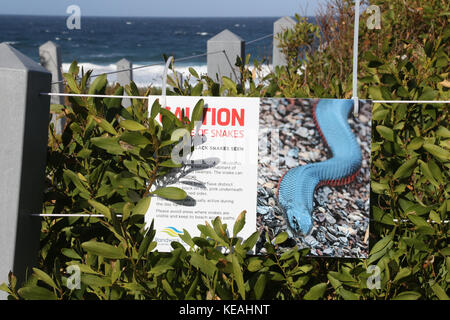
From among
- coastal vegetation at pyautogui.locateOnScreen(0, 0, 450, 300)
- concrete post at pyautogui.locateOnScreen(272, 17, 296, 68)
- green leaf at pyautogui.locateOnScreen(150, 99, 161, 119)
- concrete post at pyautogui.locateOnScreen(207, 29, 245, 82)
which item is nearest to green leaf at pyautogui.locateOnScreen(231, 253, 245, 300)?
coastal vegetation at pyautogui.locateOnScreen(0, 0, 450, 300)

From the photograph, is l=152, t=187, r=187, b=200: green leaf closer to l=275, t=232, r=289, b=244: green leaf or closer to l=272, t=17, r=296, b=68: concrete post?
l=275, t=232, r=289, b=244: green leaf

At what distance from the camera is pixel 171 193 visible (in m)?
1.47

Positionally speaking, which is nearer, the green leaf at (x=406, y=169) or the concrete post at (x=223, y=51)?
the green leaf at (x=406, y=169)

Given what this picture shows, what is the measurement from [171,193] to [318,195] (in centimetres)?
43

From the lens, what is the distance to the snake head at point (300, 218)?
1491 mm

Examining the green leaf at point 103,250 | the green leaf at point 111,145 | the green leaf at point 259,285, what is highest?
the green leaf at point 111,145

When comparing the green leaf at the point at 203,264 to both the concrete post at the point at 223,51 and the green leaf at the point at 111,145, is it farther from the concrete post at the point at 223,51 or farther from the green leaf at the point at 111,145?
the concrete post at the point at 223,51

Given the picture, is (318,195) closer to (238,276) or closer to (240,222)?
(240,222)

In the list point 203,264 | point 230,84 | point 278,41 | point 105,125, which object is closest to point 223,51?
point 278,41

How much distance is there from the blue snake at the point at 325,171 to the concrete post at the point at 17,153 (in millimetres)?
743

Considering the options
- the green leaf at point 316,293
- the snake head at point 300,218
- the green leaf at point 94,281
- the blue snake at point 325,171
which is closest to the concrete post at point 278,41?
the blue snake at point 325,171

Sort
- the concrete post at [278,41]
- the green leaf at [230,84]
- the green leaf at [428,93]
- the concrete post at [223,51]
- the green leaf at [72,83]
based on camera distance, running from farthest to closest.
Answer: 1. the concrete post at [278,41]
2. the concrete post at [223,51]
3. the green leaf at [230,84]
4. the green leaf at [72,83]
5. the green leaf at [428,93]

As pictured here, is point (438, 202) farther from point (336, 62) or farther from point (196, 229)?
point (336, 62)

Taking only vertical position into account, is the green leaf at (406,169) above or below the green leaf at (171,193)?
above
